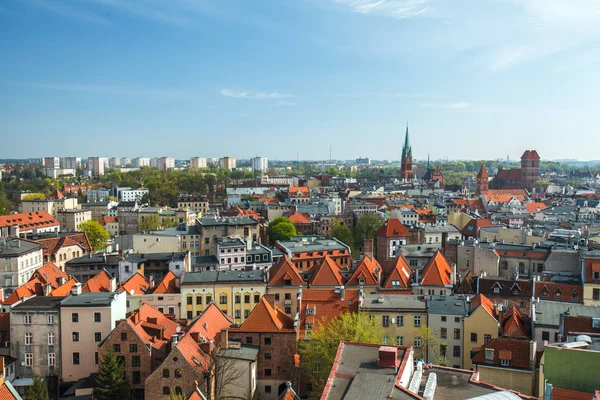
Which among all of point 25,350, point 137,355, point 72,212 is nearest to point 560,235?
point 137,355

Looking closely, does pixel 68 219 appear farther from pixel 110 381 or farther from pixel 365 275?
pixel 110 381

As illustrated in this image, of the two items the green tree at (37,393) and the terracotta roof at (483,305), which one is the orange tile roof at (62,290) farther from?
the terracotta roof at (483,305)

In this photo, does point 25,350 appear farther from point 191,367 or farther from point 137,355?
point 191,367

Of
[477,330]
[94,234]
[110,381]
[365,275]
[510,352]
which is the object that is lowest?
[110,381]

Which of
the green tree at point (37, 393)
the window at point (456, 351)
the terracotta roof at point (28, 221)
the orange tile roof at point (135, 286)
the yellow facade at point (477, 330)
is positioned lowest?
the window at point (456, 351)

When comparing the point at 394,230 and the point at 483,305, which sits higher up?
the point at 394,230

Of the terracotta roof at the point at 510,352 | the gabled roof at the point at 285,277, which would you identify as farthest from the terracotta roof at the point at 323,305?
the terracotta roof at the point at 510,352

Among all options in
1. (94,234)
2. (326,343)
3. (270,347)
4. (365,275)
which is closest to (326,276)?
(365,275)
